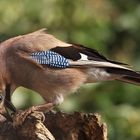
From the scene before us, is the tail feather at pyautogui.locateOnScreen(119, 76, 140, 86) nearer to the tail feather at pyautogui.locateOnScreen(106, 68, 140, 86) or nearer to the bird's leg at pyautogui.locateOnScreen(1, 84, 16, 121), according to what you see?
the tail feather at pyautogui.locateOnScreen(106, 68, 140, 86)

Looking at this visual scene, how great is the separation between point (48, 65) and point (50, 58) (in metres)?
0.07

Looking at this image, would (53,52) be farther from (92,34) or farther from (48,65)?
(92,34)

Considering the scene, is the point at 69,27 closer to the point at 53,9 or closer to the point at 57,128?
the point at 53,9

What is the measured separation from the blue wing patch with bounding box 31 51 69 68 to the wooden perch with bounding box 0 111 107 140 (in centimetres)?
80

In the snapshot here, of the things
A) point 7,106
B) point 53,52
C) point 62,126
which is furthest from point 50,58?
point 62,126

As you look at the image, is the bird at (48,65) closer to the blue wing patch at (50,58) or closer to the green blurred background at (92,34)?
the blue wing patch at (50,58)

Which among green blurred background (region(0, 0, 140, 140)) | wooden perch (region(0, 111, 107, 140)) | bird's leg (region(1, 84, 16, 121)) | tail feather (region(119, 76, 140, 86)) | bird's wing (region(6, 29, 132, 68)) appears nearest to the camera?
wooden perch (region(0, 111, 107, 140))

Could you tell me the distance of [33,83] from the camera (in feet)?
14.9

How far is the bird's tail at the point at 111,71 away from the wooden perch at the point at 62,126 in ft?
3.17

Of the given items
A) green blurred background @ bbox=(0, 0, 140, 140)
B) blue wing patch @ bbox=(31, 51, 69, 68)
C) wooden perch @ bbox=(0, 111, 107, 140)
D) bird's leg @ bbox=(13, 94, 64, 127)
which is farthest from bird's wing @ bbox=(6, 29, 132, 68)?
green blurred background @ bbox=(0, 0, 140, 140)

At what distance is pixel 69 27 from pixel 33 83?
219 cm

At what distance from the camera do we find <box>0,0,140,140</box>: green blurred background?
5961 mm

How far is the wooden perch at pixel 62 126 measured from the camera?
3.54 m

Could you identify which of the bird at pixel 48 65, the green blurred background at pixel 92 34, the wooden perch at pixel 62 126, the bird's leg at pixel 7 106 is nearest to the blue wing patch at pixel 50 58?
the bird at pixel 48 65
